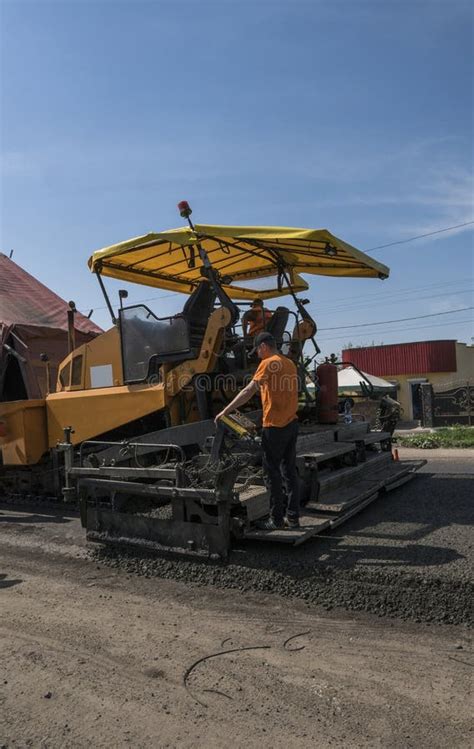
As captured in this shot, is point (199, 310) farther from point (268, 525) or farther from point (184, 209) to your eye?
point (268, 525)

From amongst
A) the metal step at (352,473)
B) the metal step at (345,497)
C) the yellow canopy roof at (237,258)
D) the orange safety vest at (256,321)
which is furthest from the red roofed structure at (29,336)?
the metal step at (345,497)

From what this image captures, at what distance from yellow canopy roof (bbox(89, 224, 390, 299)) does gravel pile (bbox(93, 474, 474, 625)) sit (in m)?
2.95

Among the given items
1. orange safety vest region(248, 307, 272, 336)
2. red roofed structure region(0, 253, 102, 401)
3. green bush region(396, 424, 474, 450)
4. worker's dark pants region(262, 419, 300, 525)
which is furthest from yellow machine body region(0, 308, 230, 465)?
green bush region(396, 424, 474, 450)

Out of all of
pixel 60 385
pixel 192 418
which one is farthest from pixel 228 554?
pixel 60 385

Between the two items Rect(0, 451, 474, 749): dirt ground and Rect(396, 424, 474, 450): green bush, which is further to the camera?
Rect(396, 424, 474, 450): green bush

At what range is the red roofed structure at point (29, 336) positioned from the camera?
9.38 m

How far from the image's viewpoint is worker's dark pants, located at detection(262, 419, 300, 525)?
526cm

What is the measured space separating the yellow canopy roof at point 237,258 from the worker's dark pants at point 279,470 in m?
2.02

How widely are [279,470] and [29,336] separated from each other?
5788 mm

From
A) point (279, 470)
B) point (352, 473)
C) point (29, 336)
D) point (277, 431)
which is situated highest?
point (29, 336)

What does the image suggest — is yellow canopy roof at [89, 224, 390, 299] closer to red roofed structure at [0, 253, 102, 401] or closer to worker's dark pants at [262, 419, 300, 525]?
worker's dark pants at [262, 419, 300, 525]

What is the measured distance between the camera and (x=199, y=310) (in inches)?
278

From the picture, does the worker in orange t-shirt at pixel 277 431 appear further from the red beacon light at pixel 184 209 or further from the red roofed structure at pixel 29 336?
the red roofed structure at pixel 29 336

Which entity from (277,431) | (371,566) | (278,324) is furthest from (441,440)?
(371,566)
